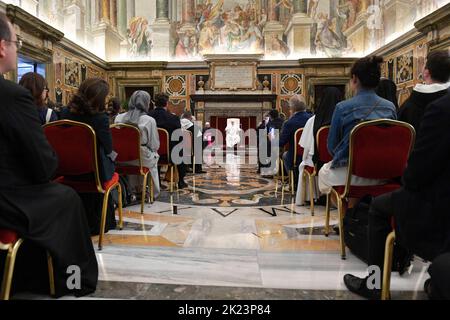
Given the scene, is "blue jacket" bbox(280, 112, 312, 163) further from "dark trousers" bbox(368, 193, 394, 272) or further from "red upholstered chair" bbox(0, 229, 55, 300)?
"red upholstered chair" bbox(0, 229, 55, 300)

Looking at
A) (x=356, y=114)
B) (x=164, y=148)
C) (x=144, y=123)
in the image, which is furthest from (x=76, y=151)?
(x=164, y=148)

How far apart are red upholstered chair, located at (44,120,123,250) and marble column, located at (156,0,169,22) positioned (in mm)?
14319

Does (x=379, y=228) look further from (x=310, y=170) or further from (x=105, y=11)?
(x=105, y=11)

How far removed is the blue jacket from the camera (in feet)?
16.1

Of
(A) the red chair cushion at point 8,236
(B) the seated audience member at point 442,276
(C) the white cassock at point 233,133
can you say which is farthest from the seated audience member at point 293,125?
(C) the white cassock at point 233,133

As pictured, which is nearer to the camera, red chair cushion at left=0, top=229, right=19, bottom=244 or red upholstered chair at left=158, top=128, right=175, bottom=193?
red chair cushion at left=0, top=229, right=19, bottom=244

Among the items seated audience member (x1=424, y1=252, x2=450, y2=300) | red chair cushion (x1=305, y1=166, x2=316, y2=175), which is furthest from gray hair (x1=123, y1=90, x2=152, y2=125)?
seated audience member (x1=424, y1=252, x2=450, y2=300)

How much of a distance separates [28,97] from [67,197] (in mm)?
530

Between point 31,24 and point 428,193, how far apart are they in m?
10.2

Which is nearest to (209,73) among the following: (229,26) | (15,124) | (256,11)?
(229,26)

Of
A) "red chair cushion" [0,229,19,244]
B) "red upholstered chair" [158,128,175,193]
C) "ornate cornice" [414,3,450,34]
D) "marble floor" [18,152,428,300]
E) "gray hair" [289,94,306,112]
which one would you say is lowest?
"marble floor" [18,152,428,300]

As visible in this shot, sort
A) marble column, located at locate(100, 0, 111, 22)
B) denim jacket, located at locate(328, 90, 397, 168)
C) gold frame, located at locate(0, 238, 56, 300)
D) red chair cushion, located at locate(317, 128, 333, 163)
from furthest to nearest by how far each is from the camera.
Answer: marble column, located at locate(100, 0, 111, 22), red chair cushion, located at locate(317, 128, 333, 163), denim jacket, located at locate(328, 90, 397, 168), gold frame, located at locate(0, 238, 56, 300)

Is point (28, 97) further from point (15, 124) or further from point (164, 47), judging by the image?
point (164, 47)

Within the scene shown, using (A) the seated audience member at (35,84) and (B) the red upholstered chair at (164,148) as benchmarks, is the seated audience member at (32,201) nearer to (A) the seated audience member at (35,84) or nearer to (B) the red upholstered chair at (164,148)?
(A) the seated audience member at (35,84)
